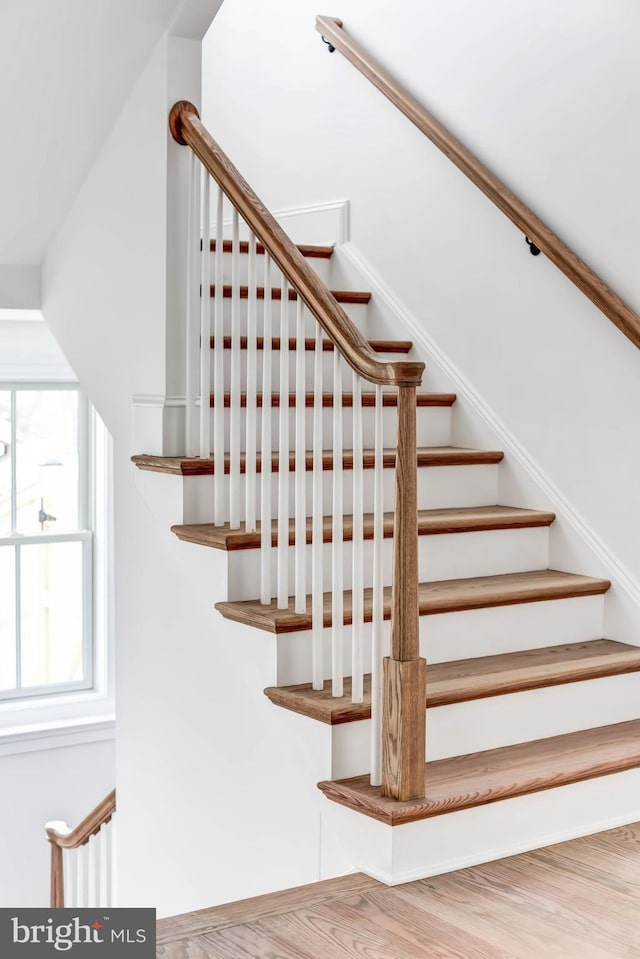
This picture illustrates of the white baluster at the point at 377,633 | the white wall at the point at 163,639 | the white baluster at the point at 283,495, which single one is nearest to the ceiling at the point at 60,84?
the white wall at the point at 163,639

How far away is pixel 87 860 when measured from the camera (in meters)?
4.26

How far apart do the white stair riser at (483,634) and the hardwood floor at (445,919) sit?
564mm

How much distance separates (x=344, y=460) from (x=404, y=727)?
3.74 feet

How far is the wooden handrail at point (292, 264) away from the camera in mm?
2416

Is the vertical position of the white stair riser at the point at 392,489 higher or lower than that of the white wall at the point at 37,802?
higher

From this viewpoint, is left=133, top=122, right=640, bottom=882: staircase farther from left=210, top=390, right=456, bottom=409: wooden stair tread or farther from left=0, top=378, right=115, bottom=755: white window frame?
left=0, top=378, right=115, bottom=755: white window frame

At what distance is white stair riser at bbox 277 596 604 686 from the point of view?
2.74 m

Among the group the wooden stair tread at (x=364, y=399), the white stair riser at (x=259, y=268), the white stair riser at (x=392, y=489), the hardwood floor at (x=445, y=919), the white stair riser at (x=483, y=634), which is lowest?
the hardwood floor at (x=445, y=919)

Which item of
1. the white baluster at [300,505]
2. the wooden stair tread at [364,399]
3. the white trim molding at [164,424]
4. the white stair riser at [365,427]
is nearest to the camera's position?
the white baluster at [300,505]

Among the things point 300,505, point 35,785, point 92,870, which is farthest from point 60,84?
point 35,785

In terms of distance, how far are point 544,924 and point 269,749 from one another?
2.88 feet

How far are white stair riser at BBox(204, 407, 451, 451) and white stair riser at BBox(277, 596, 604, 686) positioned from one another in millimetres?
791

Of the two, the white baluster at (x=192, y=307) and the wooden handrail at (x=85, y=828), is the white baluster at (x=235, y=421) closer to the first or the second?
the white baluster at (x=192, y=307)

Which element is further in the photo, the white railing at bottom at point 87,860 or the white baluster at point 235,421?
the white railing at bottom at point 87,860
